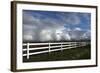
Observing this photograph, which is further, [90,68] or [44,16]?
[90,68]

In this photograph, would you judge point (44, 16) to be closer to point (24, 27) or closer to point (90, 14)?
point (24, 27)

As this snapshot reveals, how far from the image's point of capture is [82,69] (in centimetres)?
197

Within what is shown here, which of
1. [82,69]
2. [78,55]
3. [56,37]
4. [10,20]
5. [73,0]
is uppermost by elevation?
[73,0]

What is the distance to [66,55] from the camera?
190 centimetres

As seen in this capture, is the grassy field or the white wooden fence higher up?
the white wooden fence

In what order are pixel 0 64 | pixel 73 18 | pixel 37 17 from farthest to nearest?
pixel 73 18, pixel 37 17, pixel 0 64

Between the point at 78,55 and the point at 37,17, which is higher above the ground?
the point at 37,17

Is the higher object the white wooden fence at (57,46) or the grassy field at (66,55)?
the white wooden fence at (57,46)

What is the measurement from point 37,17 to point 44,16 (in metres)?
0.07

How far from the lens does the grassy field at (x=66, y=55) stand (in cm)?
179

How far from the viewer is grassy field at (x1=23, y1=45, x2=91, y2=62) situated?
179 centimetres

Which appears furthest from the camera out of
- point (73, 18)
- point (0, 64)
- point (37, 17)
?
Answer: point (73, 18)

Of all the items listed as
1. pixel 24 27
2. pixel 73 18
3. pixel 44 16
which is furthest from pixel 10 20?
pixel 73 18

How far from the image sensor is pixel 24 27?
1.74m
